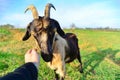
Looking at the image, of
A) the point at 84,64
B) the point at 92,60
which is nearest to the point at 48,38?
the point at 84,64

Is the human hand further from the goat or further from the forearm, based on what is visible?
the goat

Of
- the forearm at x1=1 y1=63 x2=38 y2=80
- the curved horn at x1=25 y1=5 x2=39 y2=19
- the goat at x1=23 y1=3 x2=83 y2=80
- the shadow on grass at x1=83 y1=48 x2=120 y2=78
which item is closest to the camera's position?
the forearm at x1=1 y1=63 x2=38 y2=80

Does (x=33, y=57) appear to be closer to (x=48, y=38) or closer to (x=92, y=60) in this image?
(x=48, y=38)

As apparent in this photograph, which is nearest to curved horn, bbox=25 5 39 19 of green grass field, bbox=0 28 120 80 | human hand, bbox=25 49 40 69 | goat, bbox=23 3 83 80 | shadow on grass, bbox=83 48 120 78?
goat, bbox=23 3 83 80

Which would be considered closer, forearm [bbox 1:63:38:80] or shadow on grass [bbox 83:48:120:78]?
forearm [bbox 1:63:38:80]

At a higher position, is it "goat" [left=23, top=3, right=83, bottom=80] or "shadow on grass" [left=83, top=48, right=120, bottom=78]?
"goat" [left=23, top=3, right=83, bottom=80]


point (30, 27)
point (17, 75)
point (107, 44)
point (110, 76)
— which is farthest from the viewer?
point (107, 44)

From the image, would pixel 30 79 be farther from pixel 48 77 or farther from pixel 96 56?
pixel 96 56

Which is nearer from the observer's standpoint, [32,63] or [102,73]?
[32,63]

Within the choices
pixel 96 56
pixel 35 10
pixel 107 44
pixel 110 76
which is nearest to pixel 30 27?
pixel 35 10

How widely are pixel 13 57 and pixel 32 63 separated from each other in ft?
38.3

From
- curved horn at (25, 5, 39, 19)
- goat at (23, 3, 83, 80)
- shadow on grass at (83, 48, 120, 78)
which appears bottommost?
shadow on grass at (83, 48, 120, 78)

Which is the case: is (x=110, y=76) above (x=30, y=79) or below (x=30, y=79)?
below

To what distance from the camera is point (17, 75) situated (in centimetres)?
286
